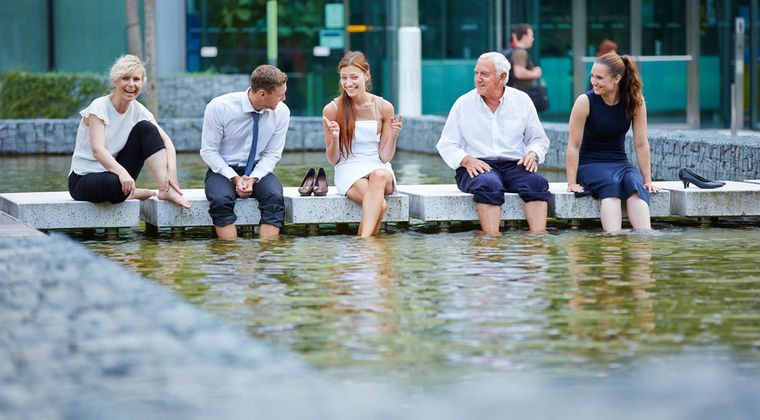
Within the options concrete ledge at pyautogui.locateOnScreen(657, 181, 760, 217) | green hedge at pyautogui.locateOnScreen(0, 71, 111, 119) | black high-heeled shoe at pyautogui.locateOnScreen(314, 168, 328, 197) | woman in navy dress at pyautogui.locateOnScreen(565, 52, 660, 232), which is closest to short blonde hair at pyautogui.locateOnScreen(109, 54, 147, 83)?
black high-heeled shoe at pyautogui.locateOnScreen(314, 168, 328, 197)

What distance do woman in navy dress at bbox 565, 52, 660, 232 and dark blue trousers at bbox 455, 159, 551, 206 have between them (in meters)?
0.30

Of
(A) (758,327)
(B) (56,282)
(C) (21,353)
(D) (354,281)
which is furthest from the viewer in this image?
(D) (354,281)

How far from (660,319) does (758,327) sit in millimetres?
407

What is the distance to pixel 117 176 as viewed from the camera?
873 centimetres

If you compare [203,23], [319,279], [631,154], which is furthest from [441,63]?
[319,279]

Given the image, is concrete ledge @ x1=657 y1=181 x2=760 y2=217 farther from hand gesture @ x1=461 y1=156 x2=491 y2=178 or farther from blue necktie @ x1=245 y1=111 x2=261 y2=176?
blue necktie @ x1=245 y1=111 x2=261 y2=176

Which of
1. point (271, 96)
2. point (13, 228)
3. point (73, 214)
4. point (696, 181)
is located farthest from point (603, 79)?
point (13, 228)

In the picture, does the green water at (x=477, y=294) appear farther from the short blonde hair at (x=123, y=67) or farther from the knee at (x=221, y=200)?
the short blonde hair at (x=123, y=67)

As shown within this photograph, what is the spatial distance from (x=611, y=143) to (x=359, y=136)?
→ 174 centimetres

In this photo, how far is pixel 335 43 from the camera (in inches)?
949

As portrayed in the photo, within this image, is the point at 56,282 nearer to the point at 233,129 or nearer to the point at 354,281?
the point at 354,281

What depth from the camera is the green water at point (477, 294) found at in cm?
489

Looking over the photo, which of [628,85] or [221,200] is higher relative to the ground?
[628,85]

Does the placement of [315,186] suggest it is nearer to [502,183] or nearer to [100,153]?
[502,183]
